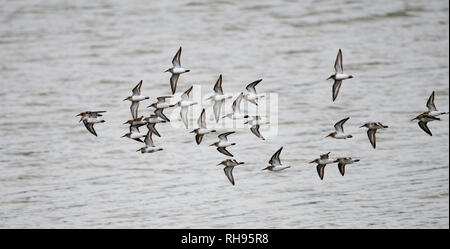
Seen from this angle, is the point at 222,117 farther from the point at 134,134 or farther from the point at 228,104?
the point at 228,104

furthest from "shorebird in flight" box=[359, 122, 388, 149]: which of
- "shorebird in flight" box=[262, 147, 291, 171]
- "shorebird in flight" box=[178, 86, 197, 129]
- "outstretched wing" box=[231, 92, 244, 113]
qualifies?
"shorebird in flight" box=[178, 86, 197, 129]

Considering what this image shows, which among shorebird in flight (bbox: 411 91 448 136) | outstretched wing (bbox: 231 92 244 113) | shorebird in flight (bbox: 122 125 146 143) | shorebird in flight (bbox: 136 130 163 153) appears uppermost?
outstretched wing (bbox: 231 92 244 113)

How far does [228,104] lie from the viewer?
28906 millimetres

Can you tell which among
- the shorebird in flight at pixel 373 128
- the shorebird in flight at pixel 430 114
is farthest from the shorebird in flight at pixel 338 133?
the shorebird in flight at pixel 430 114

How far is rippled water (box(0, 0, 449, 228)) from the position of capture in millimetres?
22047

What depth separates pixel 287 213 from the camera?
21750mm

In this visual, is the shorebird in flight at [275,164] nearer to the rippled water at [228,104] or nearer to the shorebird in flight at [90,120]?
the rippled water at [228,104]

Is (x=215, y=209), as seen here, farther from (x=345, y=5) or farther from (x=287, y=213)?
(x=345, y=5)

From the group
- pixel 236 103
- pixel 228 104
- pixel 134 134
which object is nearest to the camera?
pixel 134 134

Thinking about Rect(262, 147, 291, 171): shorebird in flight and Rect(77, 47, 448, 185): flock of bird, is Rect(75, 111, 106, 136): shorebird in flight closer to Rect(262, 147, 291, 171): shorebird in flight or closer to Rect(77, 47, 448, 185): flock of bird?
Rect(77, 47, 448, 185): flock of bird

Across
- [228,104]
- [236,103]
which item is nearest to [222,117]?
[236,103]

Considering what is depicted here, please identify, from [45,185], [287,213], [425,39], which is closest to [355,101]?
[425,39]

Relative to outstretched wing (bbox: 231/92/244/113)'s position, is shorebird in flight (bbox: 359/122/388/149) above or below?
below

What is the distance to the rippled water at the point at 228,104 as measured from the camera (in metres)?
22.0
